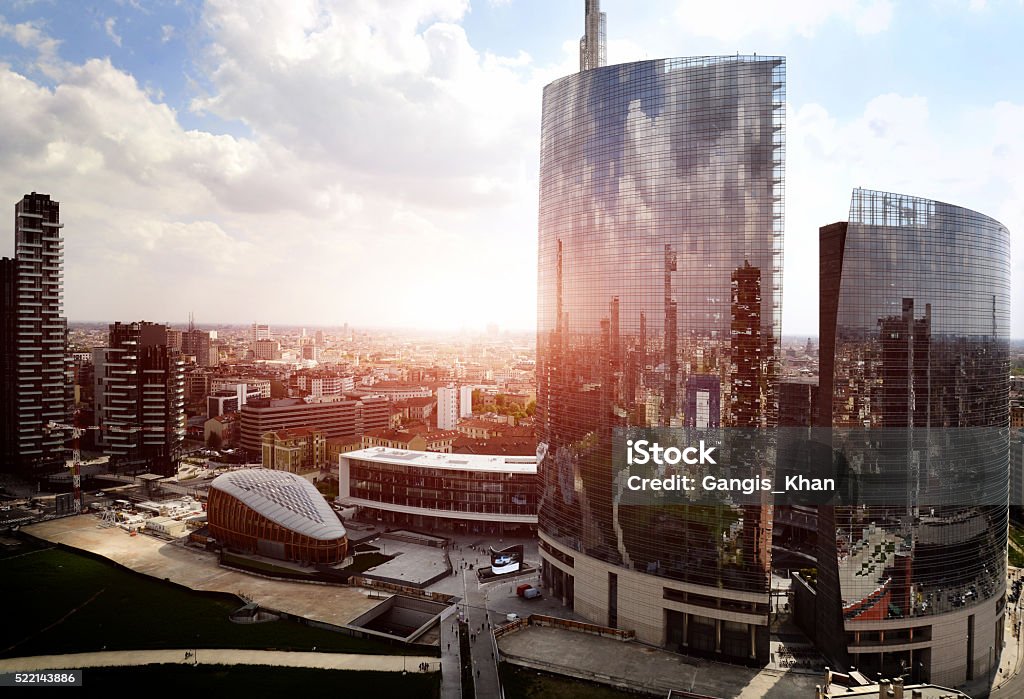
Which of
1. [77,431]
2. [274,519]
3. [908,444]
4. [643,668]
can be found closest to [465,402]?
[77,431]

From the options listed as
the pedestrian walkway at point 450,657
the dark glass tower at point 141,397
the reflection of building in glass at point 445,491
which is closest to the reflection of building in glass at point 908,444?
the pedestrian walkway at point 450,657

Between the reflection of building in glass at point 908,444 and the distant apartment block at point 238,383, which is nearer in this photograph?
the reflection of building in glass at point 908,444

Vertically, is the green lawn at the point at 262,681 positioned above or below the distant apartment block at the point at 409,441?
below

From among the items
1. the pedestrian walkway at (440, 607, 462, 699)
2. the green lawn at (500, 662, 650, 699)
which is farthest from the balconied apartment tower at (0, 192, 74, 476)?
the green lawn at (500, 662, 650, 699)

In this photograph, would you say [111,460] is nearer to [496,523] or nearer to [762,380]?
[496,523]

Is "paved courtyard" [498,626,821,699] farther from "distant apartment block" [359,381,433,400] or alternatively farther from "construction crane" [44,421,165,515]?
"distant apartment block" [359,381,433,400]

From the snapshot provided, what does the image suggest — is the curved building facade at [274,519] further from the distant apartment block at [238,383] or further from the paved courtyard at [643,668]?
the distant apartment block at [238,383]

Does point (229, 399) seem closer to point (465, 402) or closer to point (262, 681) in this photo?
point (465, 402)

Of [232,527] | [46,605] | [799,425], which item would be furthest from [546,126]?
[46,605]
